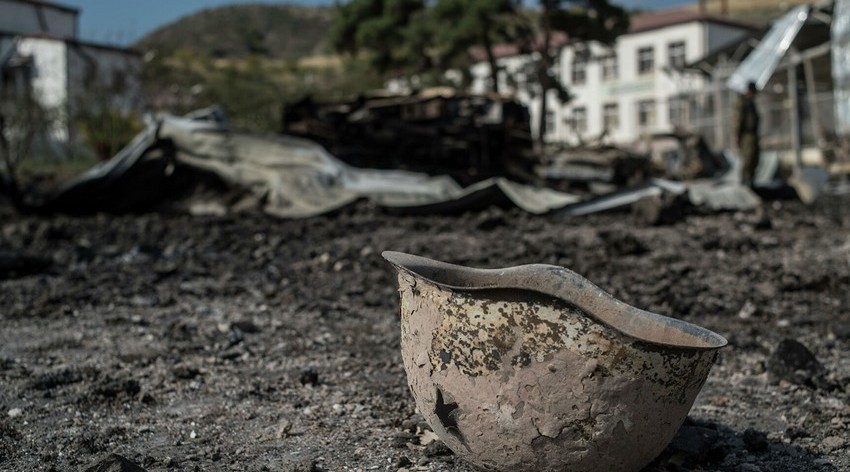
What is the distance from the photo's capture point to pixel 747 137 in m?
12.6

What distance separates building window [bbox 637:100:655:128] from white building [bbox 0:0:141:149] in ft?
70.9

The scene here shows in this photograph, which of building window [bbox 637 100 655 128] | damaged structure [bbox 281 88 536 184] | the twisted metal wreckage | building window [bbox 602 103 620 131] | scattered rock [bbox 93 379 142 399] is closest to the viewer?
scattered rock [bbox 93 379 142 399]

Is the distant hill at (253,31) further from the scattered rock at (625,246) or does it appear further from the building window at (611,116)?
the scattered rock at (625,246)

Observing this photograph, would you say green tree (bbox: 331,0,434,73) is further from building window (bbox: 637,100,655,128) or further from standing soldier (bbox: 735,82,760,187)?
standing soldier (bbox: 735,82,760,187)

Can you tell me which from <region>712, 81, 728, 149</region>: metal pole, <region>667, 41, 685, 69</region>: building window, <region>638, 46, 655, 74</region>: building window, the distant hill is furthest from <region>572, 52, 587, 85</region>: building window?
the distant hill

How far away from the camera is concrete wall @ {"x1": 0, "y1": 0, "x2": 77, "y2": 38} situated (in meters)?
33.8

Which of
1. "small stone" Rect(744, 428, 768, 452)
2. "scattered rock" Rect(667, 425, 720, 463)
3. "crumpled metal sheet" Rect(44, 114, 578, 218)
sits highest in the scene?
"crumpled metal sheet" Rect(44, 114, 578, 218)

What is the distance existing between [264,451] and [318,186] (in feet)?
23.9

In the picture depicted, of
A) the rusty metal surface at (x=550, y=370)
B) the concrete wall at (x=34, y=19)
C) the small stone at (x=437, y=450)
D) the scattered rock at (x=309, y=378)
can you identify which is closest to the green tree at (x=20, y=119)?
the scattered rock at (x=309, y=378)

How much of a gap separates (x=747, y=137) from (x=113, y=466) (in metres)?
11.6

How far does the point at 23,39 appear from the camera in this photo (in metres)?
31.4

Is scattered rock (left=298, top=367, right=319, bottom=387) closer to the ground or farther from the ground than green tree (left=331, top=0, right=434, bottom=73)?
closer to the ground

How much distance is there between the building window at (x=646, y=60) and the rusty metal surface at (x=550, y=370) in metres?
38.6

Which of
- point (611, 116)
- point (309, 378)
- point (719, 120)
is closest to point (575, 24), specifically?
point (719, 120)
